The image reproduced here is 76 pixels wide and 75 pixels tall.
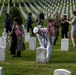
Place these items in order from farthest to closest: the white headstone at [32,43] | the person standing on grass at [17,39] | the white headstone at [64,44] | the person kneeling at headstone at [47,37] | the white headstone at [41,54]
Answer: the white headstone at [32,43] → the white headstone at [64,44] → the person standing on grass at [17,39] → the person kneeling at headstone at [47,37] → the white headstone at [41,54]

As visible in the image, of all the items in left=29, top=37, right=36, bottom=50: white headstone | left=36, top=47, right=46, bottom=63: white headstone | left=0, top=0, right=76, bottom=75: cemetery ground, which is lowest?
Result: left=0, top=0, right=76, bottom=75: cemetery ground

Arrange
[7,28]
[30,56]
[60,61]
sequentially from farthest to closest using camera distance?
1. [7,28]
2. [30,56]
3. [60,61]

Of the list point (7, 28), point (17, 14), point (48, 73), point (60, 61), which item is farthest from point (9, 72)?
point (17, 14)

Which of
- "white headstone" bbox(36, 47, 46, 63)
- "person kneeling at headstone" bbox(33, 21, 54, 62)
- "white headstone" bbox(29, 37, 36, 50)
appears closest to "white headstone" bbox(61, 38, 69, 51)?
"white headstone" bbox(29, 37, 36, 50)

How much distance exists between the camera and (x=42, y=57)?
578 inches

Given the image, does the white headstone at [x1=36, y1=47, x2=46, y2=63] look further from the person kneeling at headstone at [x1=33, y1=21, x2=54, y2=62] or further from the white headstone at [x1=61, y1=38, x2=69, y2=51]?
the white headstone at [x1=61, y1=38, x2=69, y2=51]

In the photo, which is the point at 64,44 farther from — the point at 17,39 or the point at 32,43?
the point at 17,39

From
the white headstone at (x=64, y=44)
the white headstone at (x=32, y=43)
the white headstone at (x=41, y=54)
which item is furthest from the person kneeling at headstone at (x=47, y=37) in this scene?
the white headstone at (x=32, y=43)

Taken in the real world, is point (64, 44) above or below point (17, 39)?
below

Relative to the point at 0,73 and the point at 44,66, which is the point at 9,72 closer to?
the point at 44,66

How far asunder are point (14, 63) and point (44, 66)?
1.24 metres

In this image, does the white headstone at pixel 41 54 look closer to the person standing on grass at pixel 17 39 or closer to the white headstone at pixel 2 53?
the white headstone at pixel 2 53

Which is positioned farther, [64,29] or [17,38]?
[64,29]

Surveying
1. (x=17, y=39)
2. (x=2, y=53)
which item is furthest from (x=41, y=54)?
(x=17, y=39)
